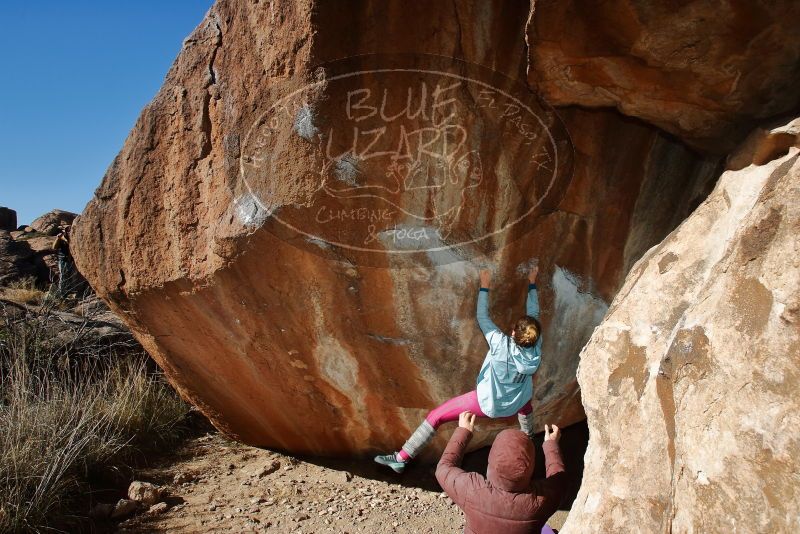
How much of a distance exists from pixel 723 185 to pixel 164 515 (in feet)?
9.73

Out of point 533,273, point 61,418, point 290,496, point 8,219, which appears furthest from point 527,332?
point 8,219

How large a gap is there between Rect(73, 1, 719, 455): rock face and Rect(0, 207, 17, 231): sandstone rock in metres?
15.0

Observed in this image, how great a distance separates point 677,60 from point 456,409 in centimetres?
181

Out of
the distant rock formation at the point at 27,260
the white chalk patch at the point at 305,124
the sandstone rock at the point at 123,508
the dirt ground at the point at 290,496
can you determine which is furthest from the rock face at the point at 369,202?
the distant rock formation at the point at 27,260

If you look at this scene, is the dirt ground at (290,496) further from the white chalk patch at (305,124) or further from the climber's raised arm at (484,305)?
the white chalk patch at (305,124)

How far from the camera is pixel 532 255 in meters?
2.83

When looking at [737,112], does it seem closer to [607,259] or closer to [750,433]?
[607,259]

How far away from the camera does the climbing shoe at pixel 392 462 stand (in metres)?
3.14

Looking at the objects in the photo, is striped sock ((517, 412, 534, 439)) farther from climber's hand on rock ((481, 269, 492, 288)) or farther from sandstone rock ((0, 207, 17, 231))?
sandstone rock ((0, 207, 17, 231))

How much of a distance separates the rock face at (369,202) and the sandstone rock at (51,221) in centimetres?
1290

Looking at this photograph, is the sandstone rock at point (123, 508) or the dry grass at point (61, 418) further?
the sandstone rock at point (123, 508)

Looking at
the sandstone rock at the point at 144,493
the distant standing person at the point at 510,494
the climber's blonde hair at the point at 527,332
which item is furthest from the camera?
the sandstone rock at the point at 144,493

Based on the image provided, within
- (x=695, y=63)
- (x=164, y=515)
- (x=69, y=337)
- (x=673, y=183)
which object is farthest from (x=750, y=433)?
(x=69, y=337)

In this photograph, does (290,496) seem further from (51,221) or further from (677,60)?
(51,221)
